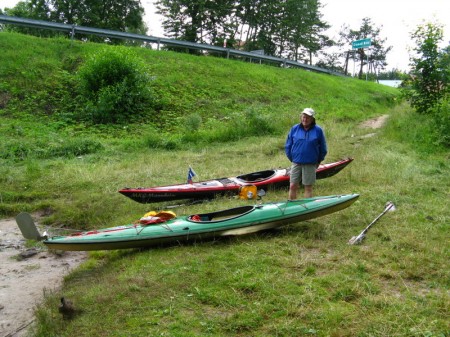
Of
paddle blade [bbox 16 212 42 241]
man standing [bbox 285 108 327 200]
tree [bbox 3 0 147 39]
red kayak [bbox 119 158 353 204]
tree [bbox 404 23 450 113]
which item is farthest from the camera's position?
tree [bbox 3 0 147 39]

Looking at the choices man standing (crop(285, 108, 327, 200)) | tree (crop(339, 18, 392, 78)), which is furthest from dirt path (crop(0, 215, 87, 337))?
tree (crop(339, 18, 392, 78))

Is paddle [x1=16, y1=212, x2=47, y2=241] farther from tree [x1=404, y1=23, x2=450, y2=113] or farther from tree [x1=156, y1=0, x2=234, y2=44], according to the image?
tree [x1=156, y1=0, x2=234, y2=44]

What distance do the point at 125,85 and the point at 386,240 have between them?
10.5 m

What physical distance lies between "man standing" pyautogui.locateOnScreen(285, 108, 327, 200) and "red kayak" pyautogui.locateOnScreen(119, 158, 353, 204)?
1332mm

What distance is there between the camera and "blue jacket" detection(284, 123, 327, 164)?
5.72 m

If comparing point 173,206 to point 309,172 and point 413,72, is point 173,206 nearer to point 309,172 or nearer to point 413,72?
point 309,172

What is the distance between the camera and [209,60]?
18.6 m

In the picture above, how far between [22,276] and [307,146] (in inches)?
163

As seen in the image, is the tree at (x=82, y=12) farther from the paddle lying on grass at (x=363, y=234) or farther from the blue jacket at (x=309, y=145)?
the paddle lying on grass at (x=363, y=234)

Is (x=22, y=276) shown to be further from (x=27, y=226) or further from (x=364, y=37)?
(x=364, y=37)

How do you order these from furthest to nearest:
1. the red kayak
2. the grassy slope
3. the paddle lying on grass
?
1. the red kayak
2. the paddle lying on grass
3. the grassy slope

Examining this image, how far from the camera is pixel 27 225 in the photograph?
4.75 m

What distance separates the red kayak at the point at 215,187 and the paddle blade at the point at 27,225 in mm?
1707

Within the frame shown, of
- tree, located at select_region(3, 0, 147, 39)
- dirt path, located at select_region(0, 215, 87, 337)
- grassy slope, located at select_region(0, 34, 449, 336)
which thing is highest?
tree, located at select_region(3, 0, 147, 39)
